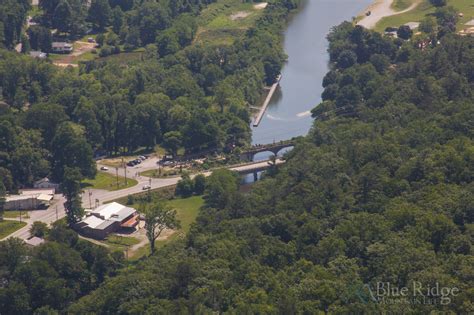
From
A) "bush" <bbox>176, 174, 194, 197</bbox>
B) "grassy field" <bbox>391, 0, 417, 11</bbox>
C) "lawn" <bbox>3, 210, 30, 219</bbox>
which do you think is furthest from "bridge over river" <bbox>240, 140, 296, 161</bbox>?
"grassy field" <bbox>391, 0, 417, 11</bbox>

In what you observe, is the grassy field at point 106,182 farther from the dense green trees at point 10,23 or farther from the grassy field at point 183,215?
the dense green trees at point 10,23

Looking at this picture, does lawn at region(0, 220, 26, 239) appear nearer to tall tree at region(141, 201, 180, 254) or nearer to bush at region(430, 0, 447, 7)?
tall tree at region(141, 201, 180, 254)

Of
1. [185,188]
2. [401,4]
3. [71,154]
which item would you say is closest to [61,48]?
[71,154]

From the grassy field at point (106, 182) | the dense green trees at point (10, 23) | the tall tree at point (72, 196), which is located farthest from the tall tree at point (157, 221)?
the dense green trees at point (10, 23)

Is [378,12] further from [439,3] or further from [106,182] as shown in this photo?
[106,182]

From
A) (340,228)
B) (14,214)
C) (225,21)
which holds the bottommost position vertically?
(14,214)

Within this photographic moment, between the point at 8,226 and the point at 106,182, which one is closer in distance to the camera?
the point at 8,226

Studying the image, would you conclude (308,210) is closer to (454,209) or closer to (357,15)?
(454,209)
